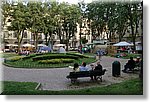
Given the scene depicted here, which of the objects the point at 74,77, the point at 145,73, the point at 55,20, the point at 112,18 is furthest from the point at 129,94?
the point at 55,20

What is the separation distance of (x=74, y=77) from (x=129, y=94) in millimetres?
945

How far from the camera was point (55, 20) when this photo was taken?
5.54m

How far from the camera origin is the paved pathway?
543cm

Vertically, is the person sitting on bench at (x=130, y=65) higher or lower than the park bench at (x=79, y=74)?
higher

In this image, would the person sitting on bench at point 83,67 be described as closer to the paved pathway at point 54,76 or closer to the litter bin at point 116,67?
the paved pathway at point 54,76

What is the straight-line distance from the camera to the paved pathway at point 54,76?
543 centimetres

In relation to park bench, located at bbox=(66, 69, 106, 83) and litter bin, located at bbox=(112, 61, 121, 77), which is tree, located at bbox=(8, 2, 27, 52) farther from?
litter bin, located at bbox=(112, 61, 121, 77)

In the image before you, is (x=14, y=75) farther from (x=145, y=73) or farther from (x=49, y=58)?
(x=145, y=73)

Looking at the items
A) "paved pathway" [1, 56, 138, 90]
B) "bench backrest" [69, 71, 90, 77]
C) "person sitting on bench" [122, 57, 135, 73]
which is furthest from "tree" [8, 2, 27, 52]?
"person sitting on bench" [122, 57, 135, 73]

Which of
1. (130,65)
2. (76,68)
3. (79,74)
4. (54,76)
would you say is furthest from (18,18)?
(130,65)

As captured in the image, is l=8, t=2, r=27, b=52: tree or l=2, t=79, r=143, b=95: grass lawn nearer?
l=2, t=79, r=143, b=95: grass lawn

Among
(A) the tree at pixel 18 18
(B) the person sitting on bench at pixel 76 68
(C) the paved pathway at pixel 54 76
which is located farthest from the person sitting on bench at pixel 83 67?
(A) the tree at pixel 18 18

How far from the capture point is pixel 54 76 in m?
5.46

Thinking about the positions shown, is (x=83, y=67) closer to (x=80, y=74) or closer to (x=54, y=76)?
(x=80, y=74)
